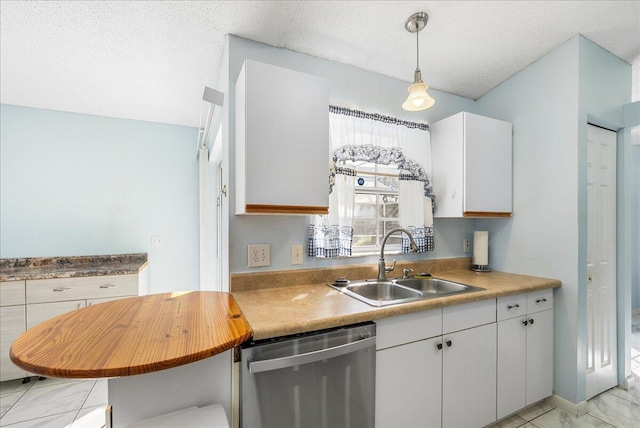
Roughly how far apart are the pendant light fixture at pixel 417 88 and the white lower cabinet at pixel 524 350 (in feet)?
4.12

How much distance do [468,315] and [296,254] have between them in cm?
106

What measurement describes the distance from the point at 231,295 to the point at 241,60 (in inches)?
54.2

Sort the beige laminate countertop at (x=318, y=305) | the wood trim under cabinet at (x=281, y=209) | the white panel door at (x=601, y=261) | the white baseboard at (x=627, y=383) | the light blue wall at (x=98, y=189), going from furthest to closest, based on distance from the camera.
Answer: the light blue wall at (x=98, y=189) → the white baseboard at (x=627, y=383) → the white panel door at (x=601, y=261) → the wood trim under cabinet at (x=281, y=209) → the beige laminate countertop at (x=318, y=305)

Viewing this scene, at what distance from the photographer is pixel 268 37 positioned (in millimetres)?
1708

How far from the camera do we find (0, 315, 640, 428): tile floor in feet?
5.84

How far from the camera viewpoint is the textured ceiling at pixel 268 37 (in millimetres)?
1509

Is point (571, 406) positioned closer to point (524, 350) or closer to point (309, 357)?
point (524, 350)

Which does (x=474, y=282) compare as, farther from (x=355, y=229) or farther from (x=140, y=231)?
(x=140, y=231)

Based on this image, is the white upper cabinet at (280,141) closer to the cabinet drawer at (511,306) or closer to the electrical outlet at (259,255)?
the electrical outlet at (259,255)

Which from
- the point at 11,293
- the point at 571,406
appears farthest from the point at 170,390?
the point at 571,406

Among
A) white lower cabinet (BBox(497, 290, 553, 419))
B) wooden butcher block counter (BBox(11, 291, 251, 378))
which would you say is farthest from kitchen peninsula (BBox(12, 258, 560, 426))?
white lower cabinet (BBox(497, 290, 553, 419))

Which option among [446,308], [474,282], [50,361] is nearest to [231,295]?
[50,361]

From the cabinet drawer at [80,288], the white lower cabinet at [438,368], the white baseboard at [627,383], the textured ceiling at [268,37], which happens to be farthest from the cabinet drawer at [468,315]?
the cabinet drawer at [80,288]

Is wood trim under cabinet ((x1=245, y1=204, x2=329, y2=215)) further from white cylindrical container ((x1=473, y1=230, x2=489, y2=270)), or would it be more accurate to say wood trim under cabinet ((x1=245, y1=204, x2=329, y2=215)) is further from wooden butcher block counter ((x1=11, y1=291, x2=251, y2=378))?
white cylindrical container ((x1=473, y1=230, x2=489, y2=270))
